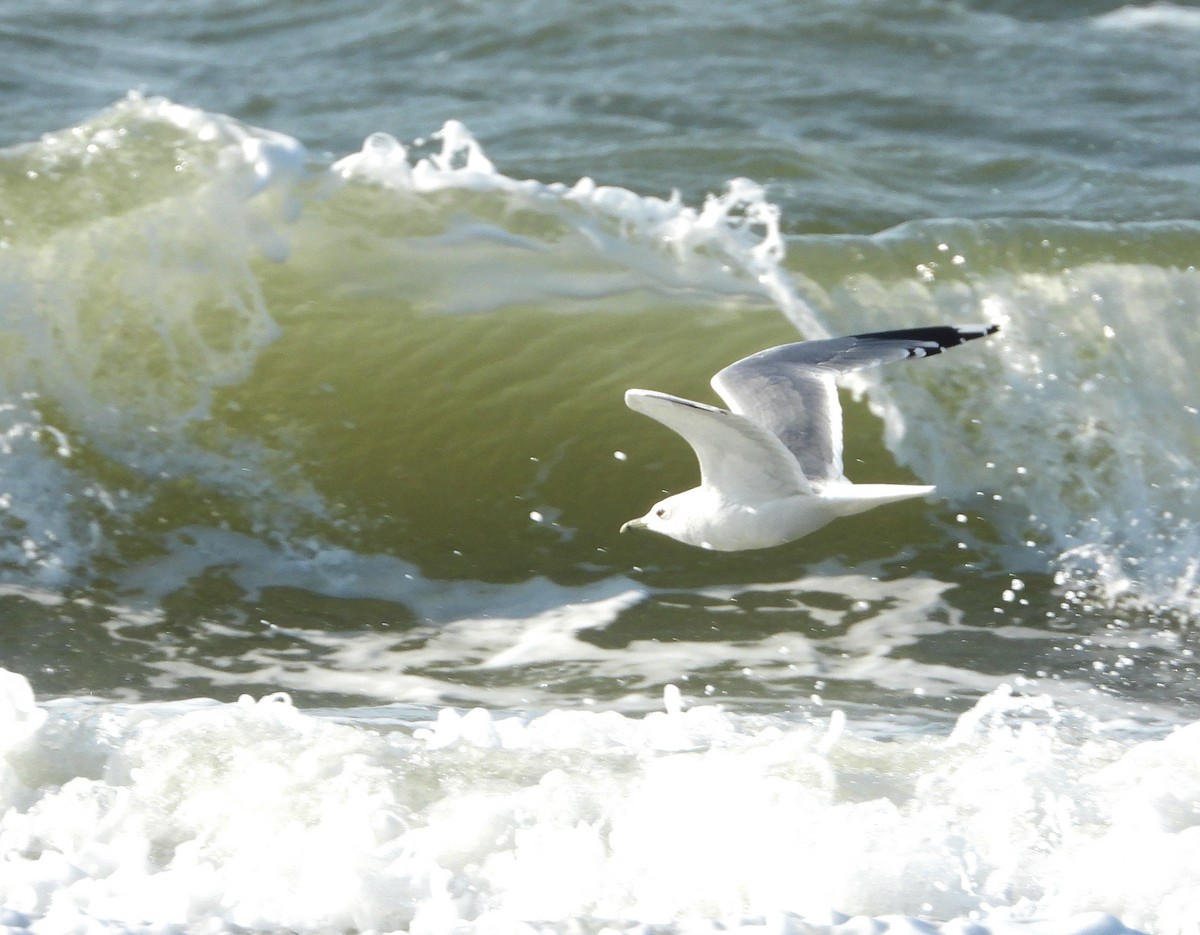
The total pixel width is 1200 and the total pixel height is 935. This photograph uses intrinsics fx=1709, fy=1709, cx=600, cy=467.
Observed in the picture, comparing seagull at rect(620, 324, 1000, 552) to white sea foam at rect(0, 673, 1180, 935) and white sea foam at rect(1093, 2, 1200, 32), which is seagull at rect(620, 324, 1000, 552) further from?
white sea foam at rect(1093, 2, 1200, 32)

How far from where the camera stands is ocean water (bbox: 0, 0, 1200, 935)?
3502 millimetres

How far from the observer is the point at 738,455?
4688mm

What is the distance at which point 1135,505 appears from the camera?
6453 mm

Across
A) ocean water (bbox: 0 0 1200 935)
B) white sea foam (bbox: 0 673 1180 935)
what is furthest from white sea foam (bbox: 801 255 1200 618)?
white sea foam (bbox: 0 673 1180 935)

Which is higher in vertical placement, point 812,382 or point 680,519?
→ point 812,382

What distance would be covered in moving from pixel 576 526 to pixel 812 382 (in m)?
1.61

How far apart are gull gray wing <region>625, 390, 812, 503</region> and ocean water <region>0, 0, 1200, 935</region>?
0.61 meters

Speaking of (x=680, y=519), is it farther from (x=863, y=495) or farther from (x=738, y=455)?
(x=863, y=495)

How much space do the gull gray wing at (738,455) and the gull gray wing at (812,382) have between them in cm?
13

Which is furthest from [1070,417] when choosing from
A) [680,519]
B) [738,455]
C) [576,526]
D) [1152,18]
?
[1152,18]

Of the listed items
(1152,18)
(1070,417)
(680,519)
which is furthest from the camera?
(1152,18)

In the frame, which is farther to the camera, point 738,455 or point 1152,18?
point 1152,18

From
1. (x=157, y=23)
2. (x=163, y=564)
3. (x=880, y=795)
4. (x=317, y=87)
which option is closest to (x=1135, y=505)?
(x=880, y=795)

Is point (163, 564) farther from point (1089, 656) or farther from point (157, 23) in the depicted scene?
point (157, 23)
